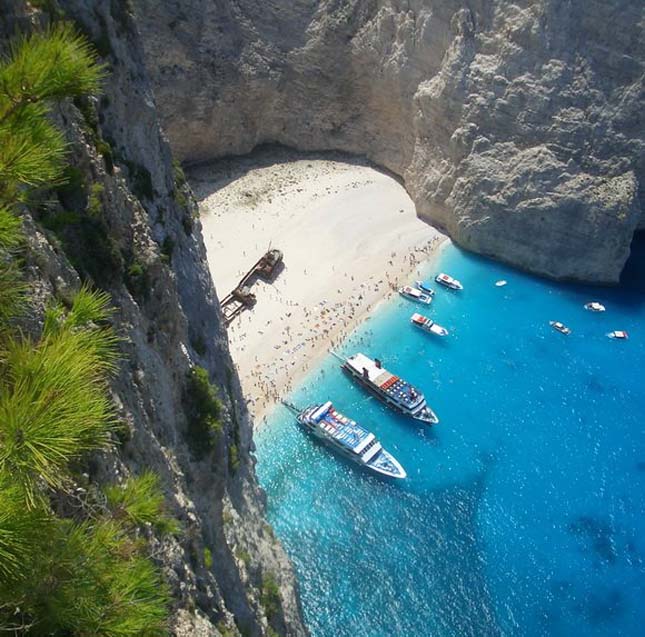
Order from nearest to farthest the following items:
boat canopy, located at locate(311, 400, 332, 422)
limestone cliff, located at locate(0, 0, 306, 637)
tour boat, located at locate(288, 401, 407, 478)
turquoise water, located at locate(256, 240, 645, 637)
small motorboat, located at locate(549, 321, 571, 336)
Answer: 1. limestone cliff, located at locate(0, 0, 306, 637)
2. turquoise water, located at locate(256, 240, 645, 637)
3. tour boat, located at locate(288, 401, 407, 478)
4. boat canopy, located at locate(311, 400, 332, 422)
5. small motorboat, located at locate(549, 321, 571, 336)

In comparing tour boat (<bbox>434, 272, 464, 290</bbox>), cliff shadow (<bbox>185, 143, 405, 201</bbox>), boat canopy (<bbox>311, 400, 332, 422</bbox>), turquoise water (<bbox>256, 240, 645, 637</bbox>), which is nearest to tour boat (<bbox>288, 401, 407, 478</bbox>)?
boat canopy (<bbox>311, 400, 332, 422</bbox>)

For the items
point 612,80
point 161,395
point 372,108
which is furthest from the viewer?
point 372,108

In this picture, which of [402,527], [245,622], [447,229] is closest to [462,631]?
[402,527]

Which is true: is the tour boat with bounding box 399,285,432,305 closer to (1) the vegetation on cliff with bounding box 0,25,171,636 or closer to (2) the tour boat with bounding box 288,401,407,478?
(2) the tour boat with bounding box 288,401,407,478

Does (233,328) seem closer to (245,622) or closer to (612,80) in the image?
(245,622)

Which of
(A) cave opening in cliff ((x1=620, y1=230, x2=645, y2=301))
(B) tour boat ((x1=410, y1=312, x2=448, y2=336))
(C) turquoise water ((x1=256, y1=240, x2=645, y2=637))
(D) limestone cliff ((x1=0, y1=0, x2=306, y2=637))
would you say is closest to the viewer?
(D) limestone cliff ((x1=0, y1=0, x2=306, y2=637))

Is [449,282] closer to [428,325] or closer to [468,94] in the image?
[428,325]

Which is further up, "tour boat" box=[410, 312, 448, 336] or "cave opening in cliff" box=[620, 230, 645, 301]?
"cave opening in cliff" box=[620, 230, 645, 301]
